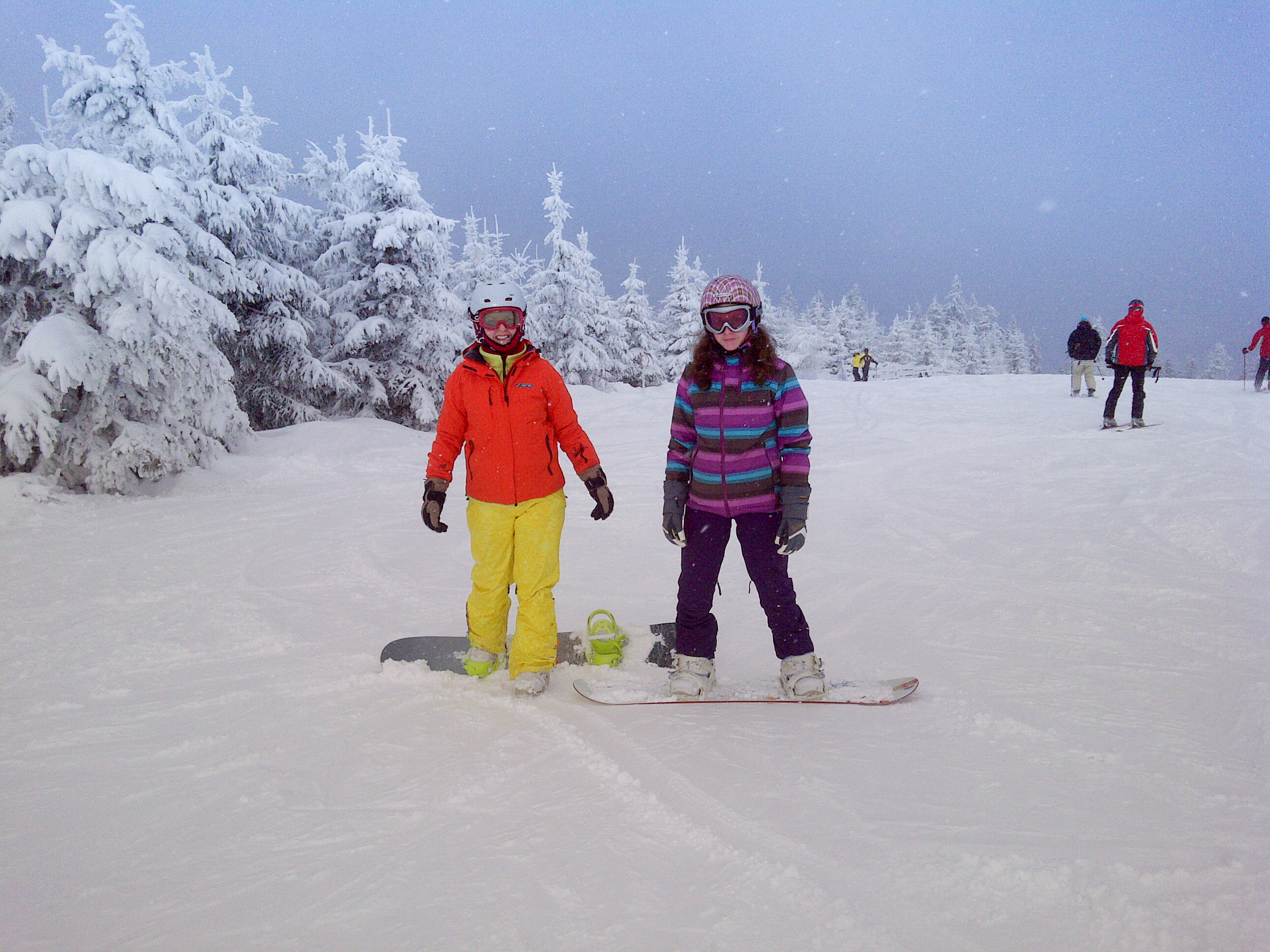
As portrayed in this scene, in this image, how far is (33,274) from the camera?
862 cm

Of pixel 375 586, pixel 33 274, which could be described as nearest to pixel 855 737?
pixel 375 586

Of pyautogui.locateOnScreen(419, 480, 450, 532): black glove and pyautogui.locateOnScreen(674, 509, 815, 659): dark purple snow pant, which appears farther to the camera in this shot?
pyautogui.locateOnScreen(419, 480, 450, 532): black glove

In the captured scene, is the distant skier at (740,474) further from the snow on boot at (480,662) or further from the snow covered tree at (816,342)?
the snow covered tree at (816,342)

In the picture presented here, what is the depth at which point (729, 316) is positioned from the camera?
Answer: 330cm

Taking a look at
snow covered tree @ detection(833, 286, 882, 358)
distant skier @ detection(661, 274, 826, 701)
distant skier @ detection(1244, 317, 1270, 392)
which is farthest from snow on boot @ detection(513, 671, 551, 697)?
snow covered tree @ detection(833, 286, 882, 358)

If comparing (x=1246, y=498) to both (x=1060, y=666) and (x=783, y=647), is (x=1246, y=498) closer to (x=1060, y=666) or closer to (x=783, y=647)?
(x=1060, y=666)

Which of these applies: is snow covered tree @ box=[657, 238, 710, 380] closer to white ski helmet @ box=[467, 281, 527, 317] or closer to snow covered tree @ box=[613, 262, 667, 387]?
snow covered tree @ box=[613, 262, 667, 387]

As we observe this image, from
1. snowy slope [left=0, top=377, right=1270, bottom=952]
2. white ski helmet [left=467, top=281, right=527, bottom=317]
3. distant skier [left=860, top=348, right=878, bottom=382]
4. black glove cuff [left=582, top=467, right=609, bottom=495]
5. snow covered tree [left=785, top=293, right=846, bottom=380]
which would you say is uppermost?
snow covered tree [left=785, top=293, right=846, bottom=380]

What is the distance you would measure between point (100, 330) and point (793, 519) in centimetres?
942

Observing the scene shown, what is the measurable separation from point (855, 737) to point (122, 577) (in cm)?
579

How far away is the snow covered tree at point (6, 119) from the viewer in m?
15.9

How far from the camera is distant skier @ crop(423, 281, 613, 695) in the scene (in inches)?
142

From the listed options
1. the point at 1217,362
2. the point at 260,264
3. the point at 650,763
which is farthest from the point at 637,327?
the point at 1217,362

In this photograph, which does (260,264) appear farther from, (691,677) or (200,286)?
(691,677)
